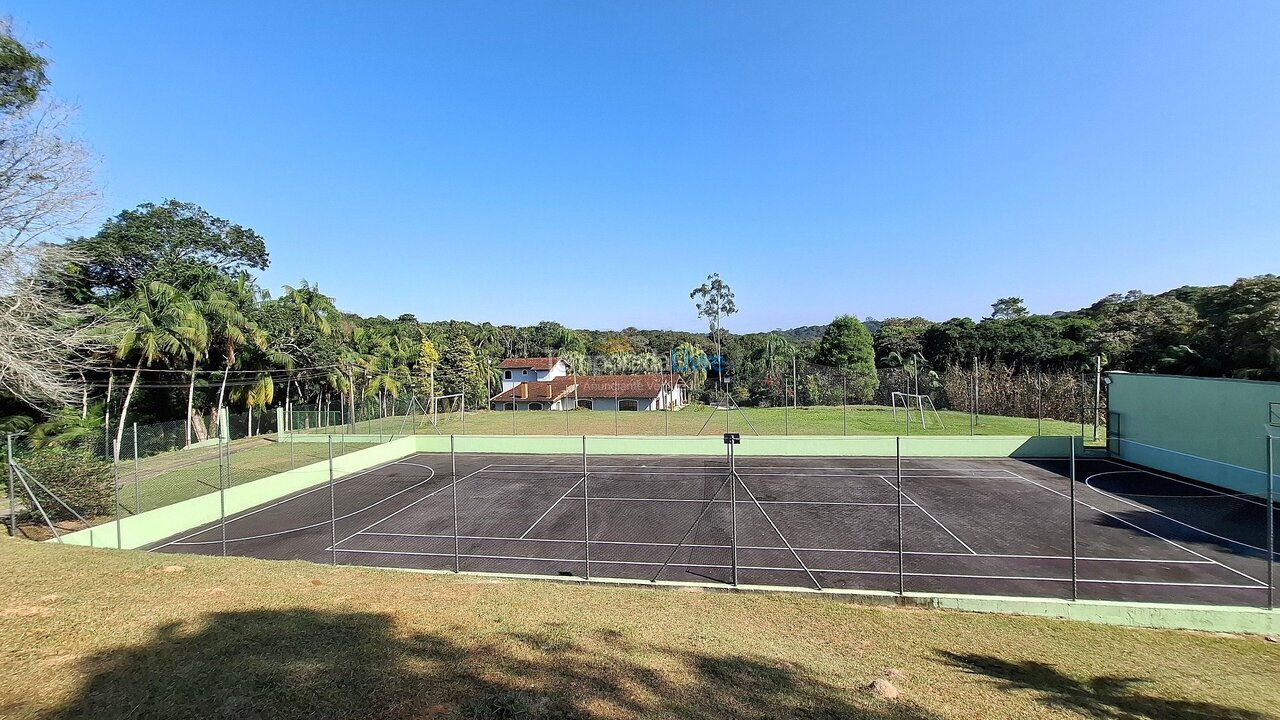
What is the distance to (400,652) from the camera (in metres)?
5.48

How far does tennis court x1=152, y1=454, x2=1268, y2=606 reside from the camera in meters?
11.2

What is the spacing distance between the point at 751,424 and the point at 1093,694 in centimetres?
2781

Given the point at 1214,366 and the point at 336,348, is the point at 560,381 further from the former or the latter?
the point at 1214,366

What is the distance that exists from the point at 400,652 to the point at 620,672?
224cm

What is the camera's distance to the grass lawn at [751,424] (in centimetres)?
2972

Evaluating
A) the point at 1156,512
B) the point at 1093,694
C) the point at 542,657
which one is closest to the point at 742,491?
the point at 1156,512

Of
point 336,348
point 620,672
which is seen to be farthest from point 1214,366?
point 336,348

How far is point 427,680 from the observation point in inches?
190

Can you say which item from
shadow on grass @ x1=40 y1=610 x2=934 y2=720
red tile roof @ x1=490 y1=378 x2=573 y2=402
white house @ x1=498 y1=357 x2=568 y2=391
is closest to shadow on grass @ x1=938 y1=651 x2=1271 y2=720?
shadow on grass @ x1=40 y1=610 x2=934 y2=720

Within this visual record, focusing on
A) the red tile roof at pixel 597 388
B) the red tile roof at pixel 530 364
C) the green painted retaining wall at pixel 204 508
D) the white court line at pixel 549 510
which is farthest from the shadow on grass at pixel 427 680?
the red tile roof at pixel 530 364

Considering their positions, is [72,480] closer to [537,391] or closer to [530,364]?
[537,391]

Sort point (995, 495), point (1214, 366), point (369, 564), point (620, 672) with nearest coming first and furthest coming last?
point (620, 672)
point (369, 564)
point (995, 495)
point (1214, 366)

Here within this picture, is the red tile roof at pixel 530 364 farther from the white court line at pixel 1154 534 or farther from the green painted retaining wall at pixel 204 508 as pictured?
the white court line at pixel 1154 534

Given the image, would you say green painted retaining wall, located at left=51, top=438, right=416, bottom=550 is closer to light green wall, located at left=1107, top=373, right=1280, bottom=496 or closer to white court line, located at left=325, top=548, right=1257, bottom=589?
white court line, located at left=325, top=548, right=1257, bottom=589
